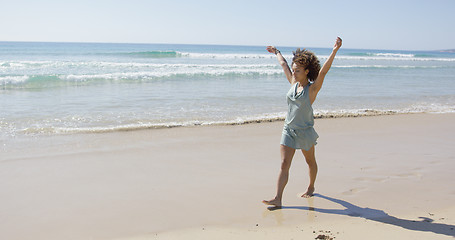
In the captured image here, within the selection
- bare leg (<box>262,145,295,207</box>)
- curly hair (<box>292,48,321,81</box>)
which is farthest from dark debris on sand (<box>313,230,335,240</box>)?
curly hair (<box>292,48,321,81</box>)

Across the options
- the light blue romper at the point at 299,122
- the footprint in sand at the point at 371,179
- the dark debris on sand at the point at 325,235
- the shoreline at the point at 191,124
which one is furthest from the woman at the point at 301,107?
the shoreline at the point at 191,124

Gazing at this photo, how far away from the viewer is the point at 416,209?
379cm

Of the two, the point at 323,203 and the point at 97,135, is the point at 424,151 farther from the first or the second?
the point at 97,135

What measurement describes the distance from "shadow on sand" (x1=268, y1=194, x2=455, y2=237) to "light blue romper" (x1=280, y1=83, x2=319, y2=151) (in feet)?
2.27

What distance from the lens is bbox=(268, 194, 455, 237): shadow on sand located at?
10.8 feet

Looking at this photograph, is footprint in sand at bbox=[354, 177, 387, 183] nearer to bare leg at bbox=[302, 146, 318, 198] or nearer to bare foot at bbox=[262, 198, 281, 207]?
bare leg at bbox=[302, 146, 318, 198]

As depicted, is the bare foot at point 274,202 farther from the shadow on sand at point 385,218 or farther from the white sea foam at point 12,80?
the white sea foam at point 12,80

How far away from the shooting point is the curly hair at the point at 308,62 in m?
3.68

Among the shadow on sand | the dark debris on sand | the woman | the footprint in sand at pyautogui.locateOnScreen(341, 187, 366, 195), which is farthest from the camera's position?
the footprint in sand at pyautogui.locateOnScreen(341, 187, 366, 195)

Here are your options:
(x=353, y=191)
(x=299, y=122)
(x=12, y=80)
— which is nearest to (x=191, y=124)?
(x=353, y=191)

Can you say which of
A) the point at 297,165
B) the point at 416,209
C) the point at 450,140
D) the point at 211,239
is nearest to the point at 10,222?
the point at 211,239

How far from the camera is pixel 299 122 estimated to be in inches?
146

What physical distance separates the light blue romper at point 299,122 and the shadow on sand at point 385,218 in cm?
69

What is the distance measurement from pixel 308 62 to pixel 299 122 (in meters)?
0.61
